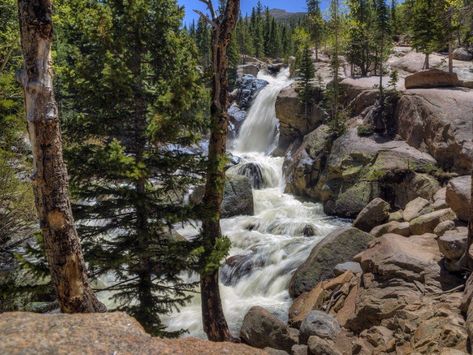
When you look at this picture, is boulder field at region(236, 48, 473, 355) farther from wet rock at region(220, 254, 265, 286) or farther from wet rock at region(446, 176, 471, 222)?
wet rock at region(220, 254, 265, 286)

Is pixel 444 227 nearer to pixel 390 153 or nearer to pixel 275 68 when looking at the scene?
pixel 390 153

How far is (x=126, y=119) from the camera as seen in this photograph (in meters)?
8.34


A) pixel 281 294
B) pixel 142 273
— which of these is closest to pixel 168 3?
pixel 142 273

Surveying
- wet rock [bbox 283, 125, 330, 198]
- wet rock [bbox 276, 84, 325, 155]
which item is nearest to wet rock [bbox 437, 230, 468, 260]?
wet rock [bbox 283, 125, 330, 198]

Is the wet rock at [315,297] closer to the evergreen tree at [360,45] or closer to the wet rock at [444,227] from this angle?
the wet rock at [444,227]

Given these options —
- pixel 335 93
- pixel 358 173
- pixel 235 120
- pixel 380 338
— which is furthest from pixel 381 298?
pixel 235 120

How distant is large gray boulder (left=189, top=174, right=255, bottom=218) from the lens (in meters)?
22.8

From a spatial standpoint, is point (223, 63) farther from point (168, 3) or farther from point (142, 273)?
point (142, 273)

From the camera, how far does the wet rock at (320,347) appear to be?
891 centimetres

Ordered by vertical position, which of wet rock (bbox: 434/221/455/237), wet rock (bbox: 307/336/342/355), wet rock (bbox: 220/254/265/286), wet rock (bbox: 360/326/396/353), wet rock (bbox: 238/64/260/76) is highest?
wet rock (bbox: 238/64/260/76)

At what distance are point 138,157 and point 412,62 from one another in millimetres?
39912

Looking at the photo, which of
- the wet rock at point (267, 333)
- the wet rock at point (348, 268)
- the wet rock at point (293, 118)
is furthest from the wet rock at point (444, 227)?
the wet rock at point (293, 118)

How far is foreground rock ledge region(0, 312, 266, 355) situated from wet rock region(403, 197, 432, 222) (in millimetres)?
13229

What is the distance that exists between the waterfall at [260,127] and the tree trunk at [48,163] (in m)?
31.4
